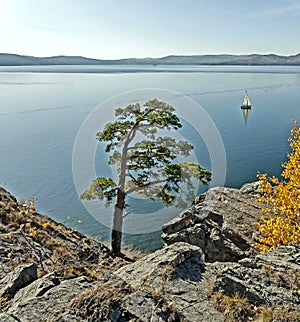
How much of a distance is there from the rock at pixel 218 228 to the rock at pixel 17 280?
38.0ft

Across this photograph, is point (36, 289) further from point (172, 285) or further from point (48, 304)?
point (172, 285)

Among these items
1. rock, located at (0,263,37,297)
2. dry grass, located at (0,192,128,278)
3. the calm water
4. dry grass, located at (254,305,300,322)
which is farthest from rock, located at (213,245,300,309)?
the calm water

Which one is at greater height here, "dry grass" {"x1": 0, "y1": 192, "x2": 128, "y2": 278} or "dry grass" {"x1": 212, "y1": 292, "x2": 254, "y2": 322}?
"dry grass" {"x1": 212, "y1": 292, "x2": 254, "y2": 322}

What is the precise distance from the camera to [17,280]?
9.91 m

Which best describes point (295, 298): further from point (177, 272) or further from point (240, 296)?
point (177, 272)

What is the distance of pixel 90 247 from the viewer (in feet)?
70.3

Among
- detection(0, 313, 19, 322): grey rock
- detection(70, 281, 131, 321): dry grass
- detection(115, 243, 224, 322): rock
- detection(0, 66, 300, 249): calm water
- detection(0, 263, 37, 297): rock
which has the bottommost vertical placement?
detection(0, 66, 300, 249): calm water

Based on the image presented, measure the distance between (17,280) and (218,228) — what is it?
1366cm

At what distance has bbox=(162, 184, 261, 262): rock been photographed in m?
19.7

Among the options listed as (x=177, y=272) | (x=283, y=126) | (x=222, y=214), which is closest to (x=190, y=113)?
(x=283, y=126)

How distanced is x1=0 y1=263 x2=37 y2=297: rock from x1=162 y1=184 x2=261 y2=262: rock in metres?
11.6

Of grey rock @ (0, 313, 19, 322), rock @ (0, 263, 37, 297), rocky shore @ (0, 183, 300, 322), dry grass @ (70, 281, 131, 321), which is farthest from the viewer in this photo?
rock @ (0, 263, 37, 297)

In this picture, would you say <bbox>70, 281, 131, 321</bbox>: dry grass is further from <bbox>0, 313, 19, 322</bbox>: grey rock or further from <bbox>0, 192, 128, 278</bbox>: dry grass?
<bbox>0, 192, 128, 278</bbox>: dry grass

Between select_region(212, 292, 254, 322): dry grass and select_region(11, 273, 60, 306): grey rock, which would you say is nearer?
select_region(212, 292, 254, 322): dry grass
